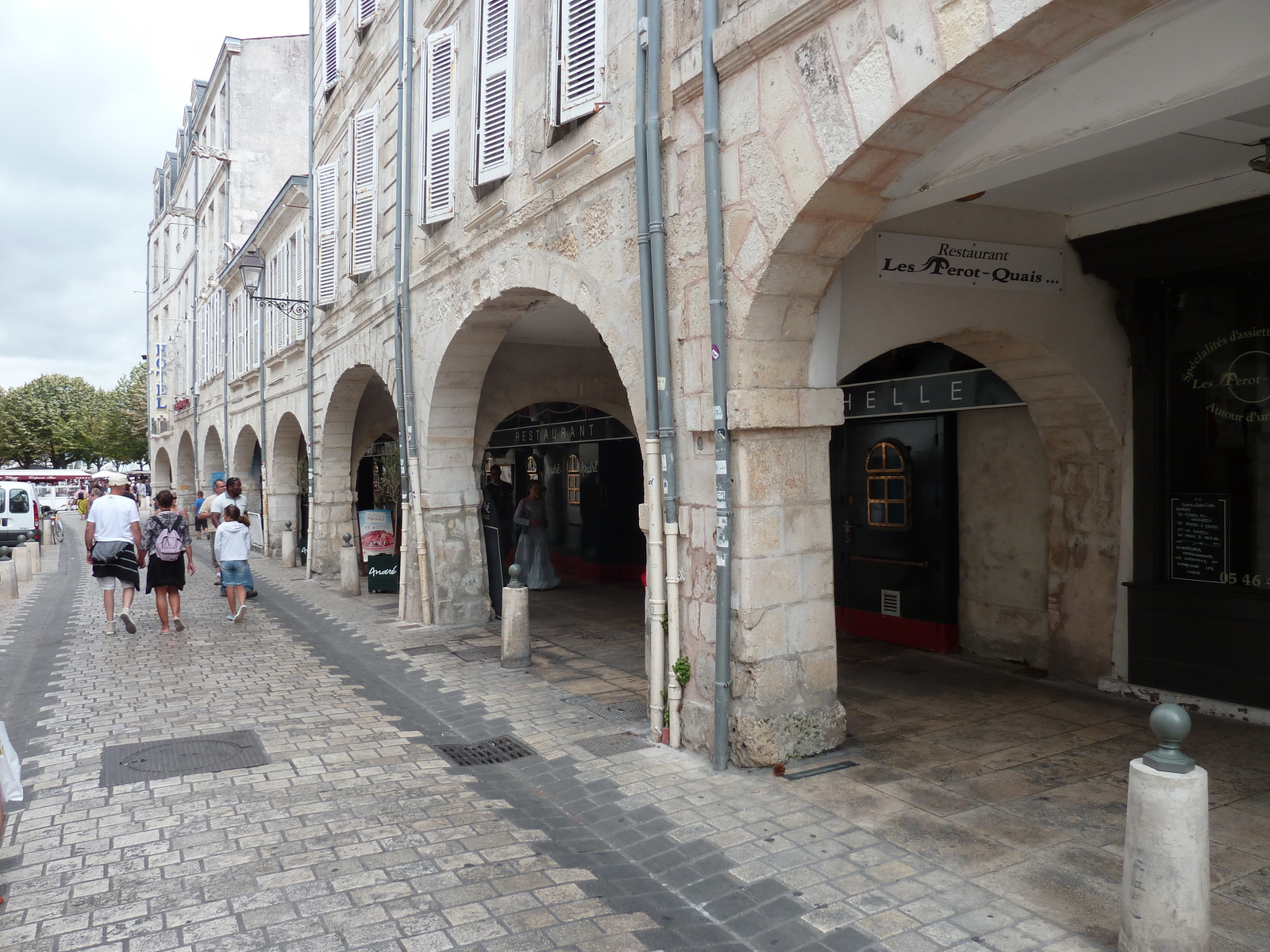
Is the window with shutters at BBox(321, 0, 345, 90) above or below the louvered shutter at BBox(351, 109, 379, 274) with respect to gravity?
above

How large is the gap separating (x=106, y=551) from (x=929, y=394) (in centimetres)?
826

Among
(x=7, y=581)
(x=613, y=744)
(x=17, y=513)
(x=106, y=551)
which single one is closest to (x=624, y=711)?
(x=613, y=744)

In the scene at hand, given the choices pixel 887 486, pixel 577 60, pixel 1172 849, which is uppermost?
pixel 577 60

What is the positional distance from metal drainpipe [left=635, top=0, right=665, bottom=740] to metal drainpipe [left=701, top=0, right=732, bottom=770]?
0.57 meters

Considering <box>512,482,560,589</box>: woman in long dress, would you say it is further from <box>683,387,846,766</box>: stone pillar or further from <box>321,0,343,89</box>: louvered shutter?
<box>683,387,846,766</box>: stone pillar

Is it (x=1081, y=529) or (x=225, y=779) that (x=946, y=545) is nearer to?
(x=1081, y=529)

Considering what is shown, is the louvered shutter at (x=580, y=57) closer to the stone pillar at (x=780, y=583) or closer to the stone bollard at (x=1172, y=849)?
the stone pillar at (x=780, y=583)

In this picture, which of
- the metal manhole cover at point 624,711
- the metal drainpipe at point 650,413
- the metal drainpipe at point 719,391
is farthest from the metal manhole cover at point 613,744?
the metal drainpipe at point 719,391

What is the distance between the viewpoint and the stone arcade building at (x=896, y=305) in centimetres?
413

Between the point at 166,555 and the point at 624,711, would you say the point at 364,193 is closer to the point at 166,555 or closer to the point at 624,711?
the point at 166,555

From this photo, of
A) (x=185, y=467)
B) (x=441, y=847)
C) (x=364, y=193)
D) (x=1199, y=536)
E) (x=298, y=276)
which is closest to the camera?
(x=441, y=847)

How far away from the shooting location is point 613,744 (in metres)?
5.69

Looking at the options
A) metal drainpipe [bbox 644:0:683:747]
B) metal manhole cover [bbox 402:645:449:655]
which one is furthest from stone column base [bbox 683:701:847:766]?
metal manhole cover [bbox 402:645:449:655]

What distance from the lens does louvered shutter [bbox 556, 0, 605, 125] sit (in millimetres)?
6297
